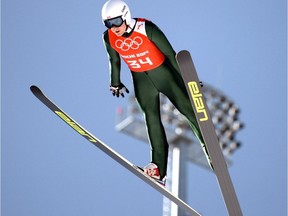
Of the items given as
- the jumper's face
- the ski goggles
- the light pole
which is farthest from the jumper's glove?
the light pole

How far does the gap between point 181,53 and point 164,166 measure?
6.37 ft

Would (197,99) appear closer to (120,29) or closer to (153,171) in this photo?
(120,29)

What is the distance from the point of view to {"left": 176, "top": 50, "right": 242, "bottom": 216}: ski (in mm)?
8234

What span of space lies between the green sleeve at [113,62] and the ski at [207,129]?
3.81 feet

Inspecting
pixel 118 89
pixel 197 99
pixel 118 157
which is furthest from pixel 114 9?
pixel 118 157

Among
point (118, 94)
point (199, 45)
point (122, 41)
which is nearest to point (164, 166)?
point (118, 94)

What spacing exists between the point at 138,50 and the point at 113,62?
50 centimetres

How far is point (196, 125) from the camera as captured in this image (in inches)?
356

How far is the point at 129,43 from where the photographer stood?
897 centimetres

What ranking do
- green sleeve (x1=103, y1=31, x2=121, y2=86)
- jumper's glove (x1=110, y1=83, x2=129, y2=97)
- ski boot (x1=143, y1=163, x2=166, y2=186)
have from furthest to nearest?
ski boot (x1=143, y1=163, x2=166, y2=186), jumper's glove (x1=110, y1=83, x2=129, y2=97), green sleeve (x1=103, y1=31, x2=121, y2=86)

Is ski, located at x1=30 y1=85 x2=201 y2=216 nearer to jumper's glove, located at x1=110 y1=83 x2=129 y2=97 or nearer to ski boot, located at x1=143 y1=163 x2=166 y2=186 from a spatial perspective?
ski boot, located at x1=143 y1=163 x2=166 y2=186

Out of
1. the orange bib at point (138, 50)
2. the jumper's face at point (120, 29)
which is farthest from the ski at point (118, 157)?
the jumper's face at point (120, 29)

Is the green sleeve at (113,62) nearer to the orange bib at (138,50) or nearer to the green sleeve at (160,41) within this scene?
the orange bib at (138,50)

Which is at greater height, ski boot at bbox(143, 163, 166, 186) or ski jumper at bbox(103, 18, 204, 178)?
ski jumper at bbox(103, 18, 204, 178)
